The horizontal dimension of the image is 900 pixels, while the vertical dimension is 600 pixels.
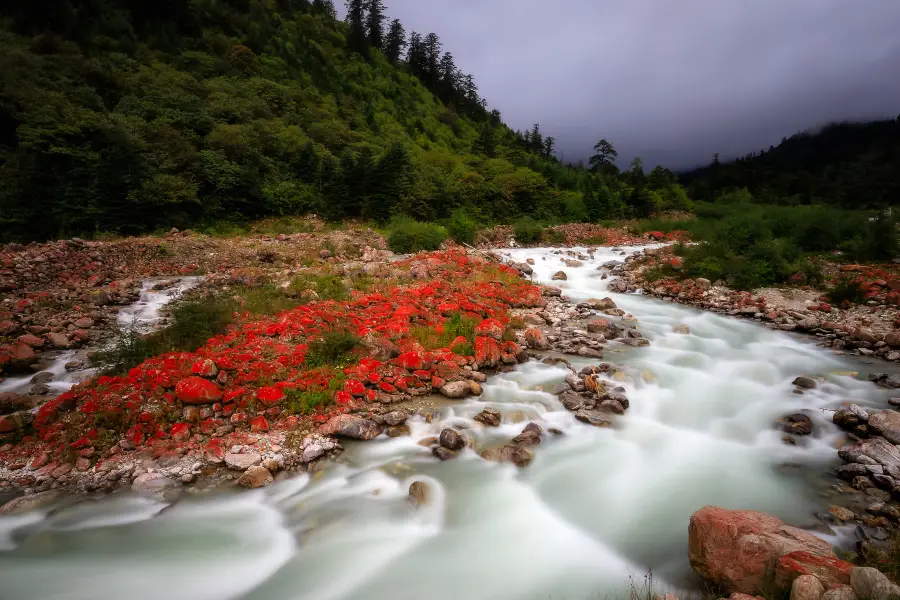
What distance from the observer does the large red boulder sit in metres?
2.86

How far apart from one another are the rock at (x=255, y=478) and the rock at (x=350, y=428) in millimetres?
868

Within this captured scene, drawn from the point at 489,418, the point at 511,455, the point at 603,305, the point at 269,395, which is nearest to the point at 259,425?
the point at 269,395

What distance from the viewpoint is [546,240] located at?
2266 centimetres

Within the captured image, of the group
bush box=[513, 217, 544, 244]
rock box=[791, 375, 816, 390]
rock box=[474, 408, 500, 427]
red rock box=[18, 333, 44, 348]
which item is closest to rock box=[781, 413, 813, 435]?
rock box=[791, 375, 816, 390]

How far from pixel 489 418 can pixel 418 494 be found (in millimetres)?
1677

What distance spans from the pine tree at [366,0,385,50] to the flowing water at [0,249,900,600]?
67931 mm

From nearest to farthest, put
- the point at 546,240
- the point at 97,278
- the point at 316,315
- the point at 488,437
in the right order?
the point at 488,437 < the point at 316,315 < the point at 97,278 < the point at 546,240

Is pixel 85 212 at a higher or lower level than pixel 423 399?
higher

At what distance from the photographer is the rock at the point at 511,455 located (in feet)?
16.8

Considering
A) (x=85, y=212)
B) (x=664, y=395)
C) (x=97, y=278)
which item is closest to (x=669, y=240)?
(x=664, y=395)

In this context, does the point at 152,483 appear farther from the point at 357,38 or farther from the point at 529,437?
the point at 357,38

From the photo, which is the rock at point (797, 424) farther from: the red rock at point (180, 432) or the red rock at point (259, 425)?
the red rock at point (180, 432)

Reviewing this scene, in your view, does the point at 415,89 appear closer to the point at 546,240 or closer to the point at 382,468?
the point at 546,240

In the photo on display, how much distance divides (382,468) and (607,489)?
2877 mm
